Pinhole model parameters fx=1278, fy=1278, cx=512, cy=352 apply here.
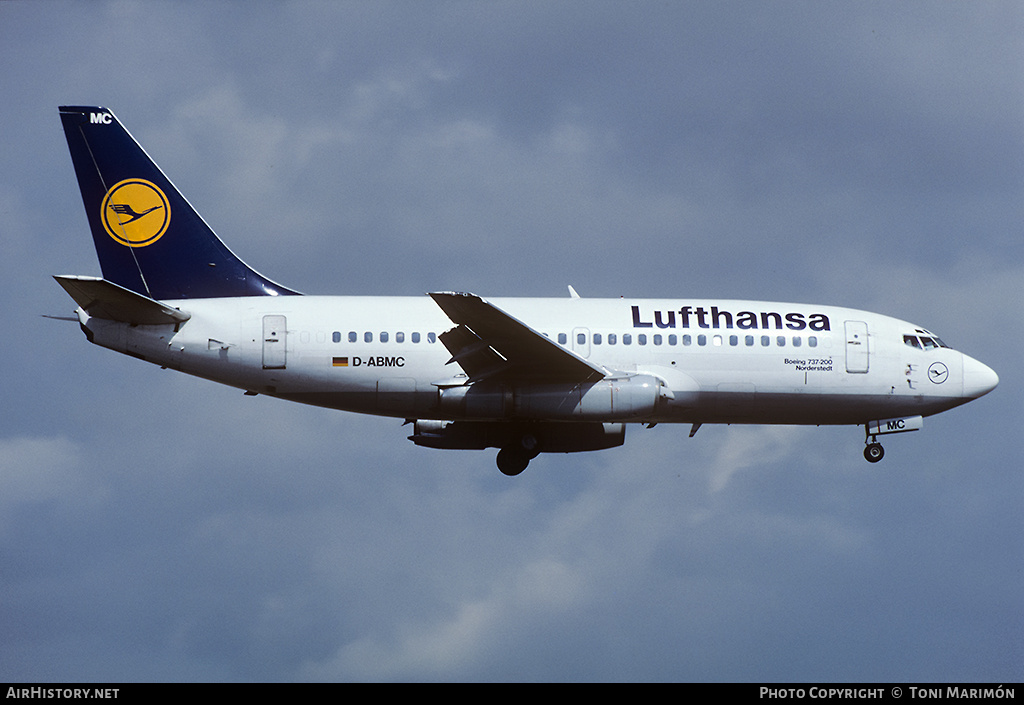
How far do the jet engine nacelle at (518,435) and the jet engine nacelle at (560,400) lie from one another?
244 cm

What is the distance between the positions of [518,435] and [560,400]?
3.18 meters

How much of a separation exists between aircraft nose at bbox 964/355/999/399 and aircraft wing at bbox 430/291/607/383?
11.1 meters

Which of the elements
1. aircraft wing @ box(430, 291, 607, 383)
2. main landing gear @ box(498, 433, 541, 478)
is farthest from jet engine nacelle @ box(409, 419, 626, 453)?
aircraft wing @ box(430, 291, 607, 383)

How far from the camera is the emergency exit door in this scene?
33.7 m

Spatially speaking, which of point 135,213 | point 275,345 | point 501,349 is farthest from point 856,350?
point 135,213

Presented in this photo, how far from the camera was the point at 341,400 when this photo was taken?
34.0 meters

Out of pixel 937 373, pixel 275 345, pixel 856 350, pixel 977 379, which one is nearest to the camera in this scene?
pixel 275 345

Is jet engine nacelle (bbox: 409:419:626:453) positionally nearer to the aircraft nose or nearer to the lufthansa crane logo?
the lufthansa crane logo

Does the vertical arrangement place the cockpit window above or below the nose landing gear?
above

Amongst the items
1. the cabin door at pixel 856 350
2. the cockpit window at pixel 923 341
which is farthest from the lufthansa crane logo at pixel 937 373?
the cabin door at pixel 856 350

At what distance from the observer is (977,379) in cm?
3653

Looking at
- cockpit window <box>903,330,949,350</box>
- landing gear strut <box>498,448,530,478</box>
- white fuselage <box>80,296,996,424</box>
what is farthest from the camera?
cockpit window <box>903,330,949,350</box>

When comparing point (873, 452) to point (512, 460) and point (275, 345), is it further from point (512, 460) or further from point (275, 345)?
point (275, 345)
